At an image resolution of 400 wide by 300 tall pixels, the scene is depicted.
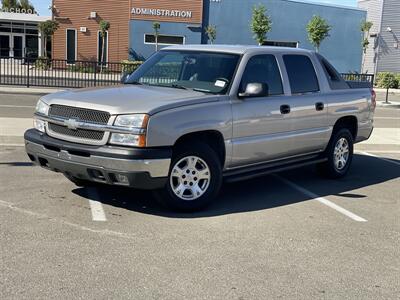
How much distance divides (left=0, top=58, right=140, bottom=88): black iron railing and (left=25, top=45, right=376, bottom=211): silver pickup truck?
15380mm

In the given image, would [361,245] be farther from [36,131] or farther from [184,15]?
[184,15]

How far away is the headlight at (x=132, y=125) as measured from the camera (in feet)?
18.2

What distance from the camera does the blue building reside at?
130ft

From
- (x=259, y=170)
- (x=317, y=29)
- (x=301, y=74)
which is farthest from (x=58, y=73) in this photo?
(x=317, y=29)

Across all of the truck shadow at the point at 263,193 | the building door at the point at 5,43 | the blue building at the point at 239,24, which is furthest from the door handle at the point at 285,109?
the building door at the point at 5,43

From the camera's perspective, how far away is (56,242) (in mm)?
5062

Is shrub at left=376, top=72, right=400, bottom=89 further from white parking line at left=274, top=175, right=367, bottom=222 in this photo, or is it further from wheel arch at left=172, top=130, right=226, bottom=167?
wheel arch at left=172, top=130, right=226, bottom=167

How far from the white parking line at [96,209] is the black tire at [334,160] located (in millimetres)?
3586

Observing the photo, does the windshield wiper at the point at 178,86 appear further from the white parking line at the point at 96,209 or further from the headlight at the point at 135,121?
the white parking line at the point at 96,209

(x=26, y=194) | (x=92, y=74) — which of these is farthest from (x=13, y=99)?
(x=26, y=194)

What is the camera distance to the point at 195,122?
5.99m

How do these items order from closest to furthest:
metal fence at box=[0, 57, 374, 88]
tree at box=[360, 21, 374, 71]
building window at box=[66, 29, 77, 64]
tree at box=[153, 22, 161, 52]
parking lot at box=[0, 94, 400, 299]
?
parking lot at box=[0, 94, 400, 299] < metal fence at box=[0, 57, 374, 88] < tree at box=[153, 22, 161, 52] < building window at box=[66, 29, 77, 64] < tree at box=[360, 21, 374, 71]

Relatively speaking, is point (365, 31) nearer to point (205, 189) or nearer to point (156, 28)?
point (156, 28)

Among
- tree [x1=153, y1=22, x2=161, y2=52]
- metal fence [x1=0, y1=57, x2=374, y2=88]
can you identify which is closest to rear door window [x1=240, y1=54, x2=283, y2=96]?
metal fence [x1=0, y1=57, x2=374, y2=88]
